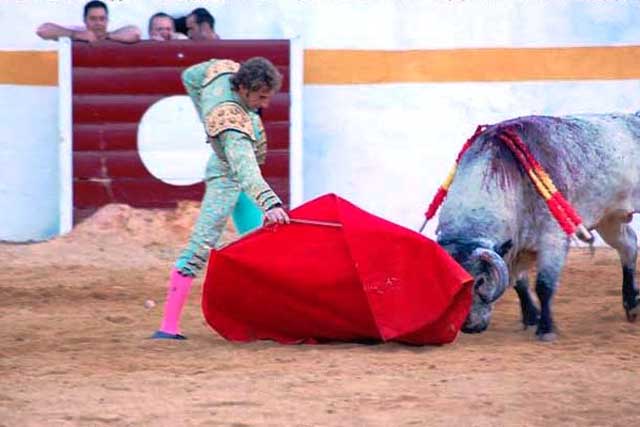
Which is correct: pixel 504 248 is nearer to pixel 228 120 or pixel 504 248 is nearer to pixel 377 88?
pixel 228 120

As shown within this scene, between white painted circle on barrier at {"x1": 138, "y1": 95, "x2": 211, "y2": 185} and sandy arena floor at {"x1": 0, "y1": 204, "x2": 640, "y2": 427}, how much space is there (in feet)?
4.61

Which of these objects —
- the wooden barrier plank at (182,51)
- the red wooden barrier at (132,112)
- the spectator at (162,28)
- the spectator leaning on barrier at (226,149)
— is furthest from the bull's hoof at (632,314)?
the spectator at (162,28)

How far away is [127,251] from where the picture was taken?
802 cm

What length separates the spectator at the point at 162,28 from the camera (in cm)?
832

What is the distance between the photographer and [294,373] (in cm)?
480

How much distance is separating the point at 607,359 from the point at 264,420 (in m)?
1.48

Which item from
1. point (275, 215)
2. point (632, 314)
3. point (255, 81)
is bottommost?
point (632, 314)

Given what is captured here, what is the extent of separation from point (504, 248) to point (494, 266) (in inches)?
8.5

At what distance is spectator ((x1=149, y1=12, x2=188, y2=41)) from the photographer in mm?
8320

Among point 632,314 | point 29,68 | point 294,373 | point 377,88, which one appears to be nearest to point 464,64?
point 377,88

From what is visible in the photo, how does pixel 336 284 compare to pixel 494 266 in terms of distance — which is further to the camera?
pixel 494 266

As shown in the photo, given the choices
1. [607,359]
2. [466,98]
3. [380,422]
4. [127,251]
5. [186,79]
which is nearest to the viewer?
[380,422]

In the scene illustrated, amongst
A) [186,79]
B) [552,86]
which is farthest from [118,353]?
[552,86]

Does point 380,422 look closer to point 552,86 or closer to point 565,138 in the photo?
point 565,138
